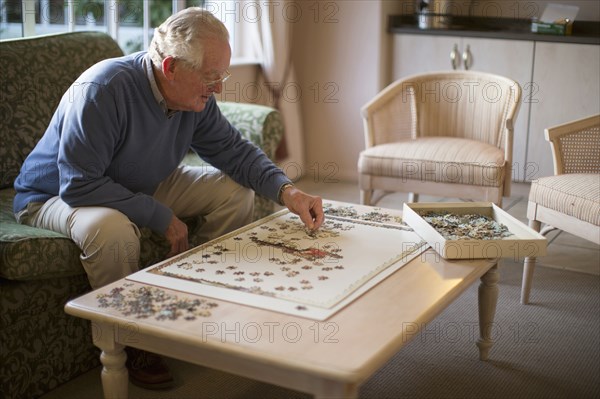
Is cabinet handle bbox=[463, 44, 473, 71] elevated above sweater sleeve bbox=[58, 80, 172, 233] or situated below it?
above

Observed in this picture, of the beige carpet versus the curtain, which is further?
the curtain

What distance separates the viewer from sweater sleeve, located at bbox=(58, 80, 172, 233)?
7.56 feet

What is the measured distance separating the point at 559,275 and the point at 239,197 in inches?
58.6

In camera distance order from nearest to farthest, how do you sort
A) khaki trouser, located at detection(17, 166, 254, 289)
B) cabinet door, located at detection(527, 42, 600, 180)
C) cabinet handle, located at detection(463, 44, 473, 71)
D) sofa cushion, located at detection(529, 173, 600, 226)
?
1. khaki trouser, located at detection(17, 166, 254, 289)
2. sofa cushion, located at detection(529, 173, 600, 226)
3. cabinet door, located at detection(527, 42, 600, 180)
4. cabinet handle, located at detection(463, 44, 473, 71)

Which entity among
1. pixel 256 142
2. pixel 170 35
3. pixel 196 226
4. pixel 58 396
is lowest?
pixel 58 396

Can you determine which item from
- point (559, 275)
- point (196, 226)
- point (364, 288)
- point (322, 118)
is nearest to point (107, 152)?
point (196, 226)

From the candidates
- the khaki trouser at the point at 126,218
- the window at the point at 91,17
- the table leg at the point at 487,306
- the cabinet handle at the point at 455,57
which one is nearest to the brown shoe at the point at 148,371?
the khaki trouser at the point at 126,218

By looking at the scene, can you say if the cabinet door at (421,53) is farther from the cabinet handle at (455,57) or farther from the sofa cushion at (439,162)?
the sofa cushion at (439,162)

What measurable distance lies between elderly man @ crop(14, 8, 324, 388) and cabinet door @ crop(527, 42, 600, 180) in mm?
2328

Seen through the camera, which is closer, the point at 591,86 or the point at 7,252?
the point at 7,252

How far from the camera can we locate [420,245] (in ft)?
7.59

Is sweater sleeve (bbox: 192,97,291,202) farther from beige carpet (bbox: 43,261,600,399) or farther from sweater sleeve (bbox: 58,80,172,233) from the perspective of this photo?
beige carpet (bbox: 43,261,600,399)

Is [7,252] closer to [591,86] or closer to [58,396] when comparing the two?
[58,396]

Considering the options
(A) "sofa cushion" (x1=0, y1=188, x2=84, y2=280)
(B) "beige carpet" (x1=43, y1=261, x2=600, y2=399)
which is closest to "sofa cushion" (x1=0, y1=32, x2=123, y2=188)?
(A) "sofa cushion" (x1=0, y1=188, x2=84, y2=280)
